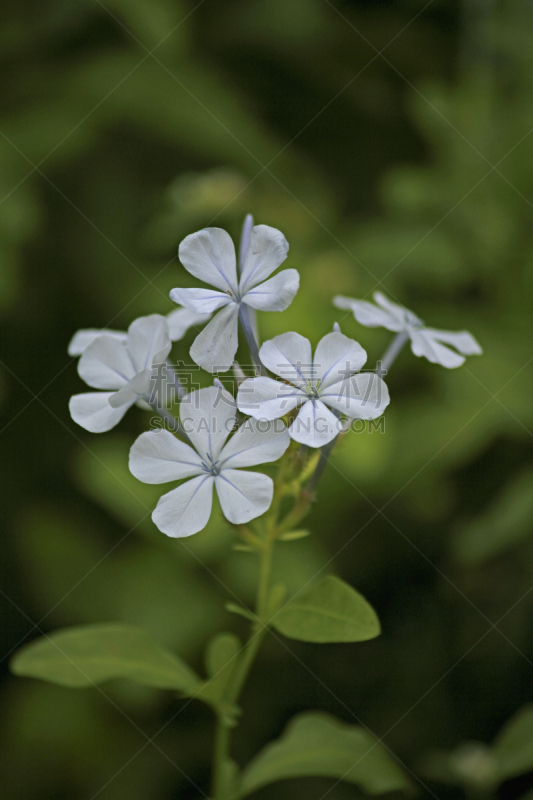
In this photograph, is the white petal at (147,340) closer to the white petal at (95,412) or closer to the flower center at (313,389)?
the white petal at (95,412)

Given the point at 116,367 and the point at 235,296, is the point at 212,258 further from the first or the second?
the point at 116,367

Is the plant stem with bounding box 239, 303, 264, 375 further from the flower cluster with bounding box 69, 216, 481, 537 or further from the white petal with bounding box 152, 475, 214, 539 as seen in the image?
the white petal with bounding box 152, 475, 214, 539

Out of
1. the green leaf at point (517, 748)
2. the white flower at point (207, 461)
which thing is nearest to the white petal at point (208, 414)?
the white flower at point (207, 461)

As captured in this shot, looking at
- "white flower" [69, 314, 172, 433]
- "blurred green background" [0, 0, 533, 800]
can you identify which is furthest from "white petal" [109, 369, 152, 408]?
"blurred green background" [0, 0, 533, 800]

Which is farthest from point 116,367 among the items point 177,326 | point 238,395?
point 238,395

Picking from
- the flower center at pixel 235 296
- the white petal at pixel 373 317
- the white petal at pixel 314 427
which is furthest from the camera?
the white petal at pixel 373 317

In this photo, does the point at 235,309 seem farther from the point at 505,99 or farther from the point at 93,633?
the point at 505,99
